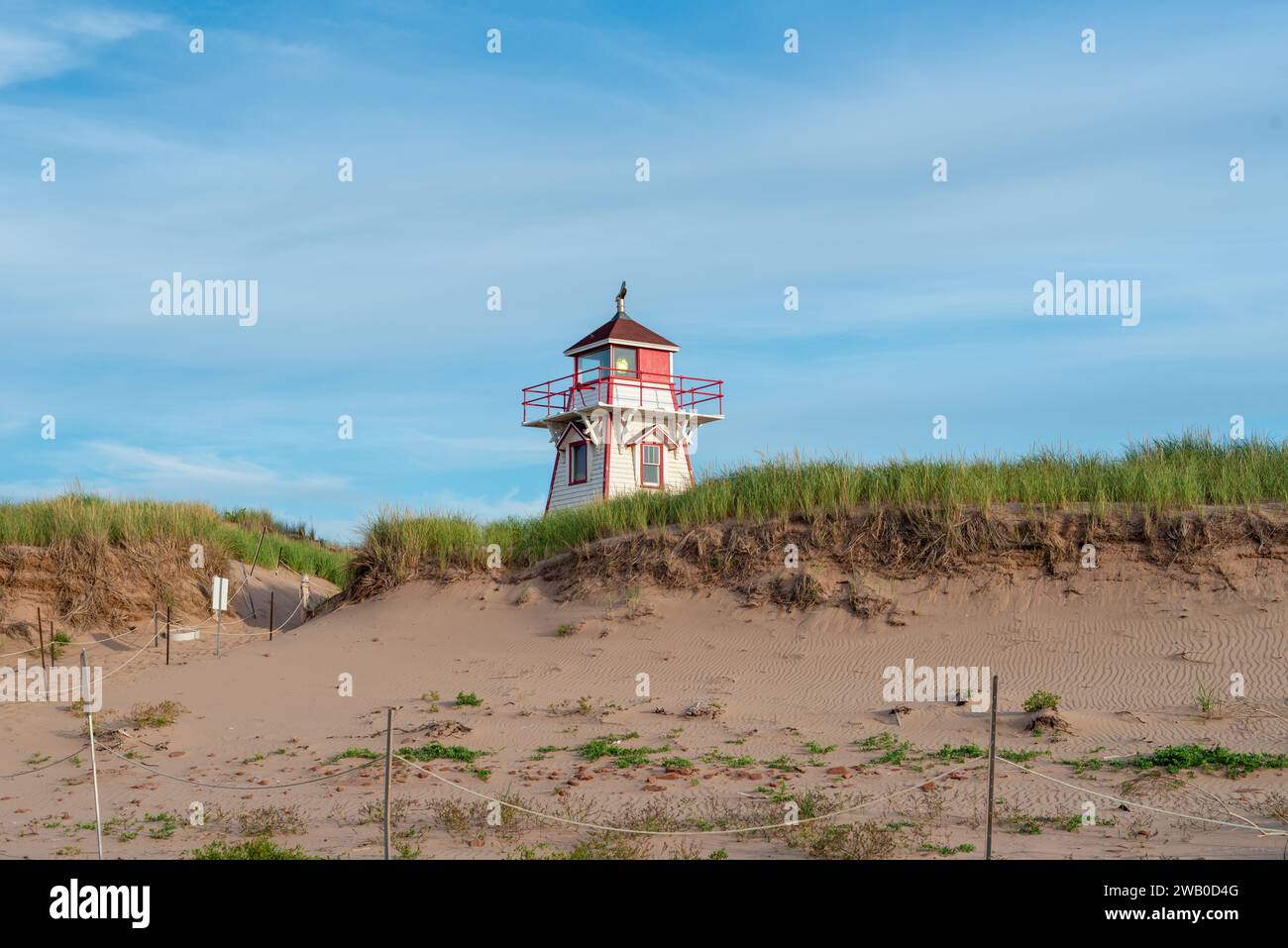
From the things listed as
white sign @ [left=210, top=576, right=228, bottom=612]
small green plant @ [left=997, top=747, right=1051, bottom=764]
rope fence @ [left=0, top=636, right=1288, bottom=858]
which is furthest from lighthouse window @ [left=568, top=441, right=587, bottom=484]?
small green plant @ [left=997, top=747, right=1051, bottom=764]

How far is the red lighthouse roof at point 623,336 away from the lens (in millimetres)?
36594

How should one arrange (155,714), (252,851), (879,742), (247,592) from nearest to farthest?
(252,851), (879,742), (155,714), (247,592)

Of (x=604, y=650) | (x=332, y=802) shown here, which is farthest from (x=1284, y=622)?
(x=332, y=802)

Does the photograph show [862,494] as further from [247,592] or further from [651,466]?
[651,466]

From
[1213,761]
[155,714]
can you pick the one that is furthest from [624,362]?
[1213,761]

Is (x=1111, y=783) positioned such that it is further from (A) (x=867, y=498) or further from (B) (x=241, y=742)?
(B) (x=241, y=742)

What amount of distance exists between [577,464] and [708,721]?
2305 centimetres

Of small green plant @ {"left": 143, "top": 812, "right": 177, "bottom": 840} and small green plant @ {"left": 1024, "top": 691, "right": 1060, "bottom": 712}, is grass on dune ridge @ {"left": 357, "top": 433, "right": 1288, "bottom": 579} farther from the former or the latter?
small green plant @ {"left": 143, "top": 812, "right": 177, "bottom": 840}

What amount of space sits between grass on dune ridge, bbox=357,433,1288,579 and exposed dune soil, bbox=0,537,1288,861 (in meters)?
1.02

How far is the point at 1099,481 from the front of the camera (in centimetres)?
1994

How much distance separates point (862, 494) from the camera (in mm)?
21078

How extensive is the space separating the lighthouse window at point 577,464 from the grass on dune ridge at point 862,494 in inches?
506

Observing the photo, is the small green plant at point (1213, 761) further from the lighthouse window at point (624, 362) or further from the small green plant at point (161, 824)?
the lighthouse window at point (624, 362)
